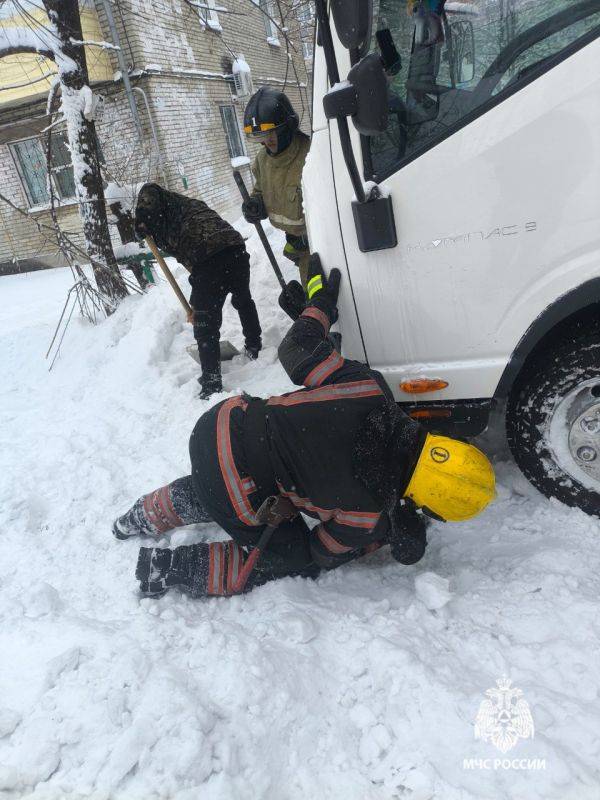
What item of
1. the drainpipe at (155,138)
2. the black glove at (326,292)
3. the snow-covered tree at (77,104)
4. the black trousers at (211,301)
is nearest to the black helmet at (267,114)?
the black trousers at (211,301)

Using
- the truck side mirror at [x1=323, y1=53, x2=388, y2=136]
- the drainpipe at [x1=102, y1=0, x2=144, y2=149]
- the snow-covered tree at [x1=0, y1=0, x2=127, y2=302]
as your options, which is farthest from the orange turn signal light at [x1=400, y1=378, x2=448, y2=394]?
the drainpipe at [x1=102, y1=0, x2=144, y2=149]

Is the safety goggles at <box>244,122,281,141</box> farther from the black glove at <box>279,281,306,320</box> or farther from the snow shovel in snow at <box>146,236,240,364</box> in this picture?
the snow shovel in snow at <box>146,236,240,364</box>

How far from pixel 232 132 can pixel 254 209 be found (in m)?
9.68

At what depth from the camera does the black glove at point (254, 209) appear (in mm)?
3773

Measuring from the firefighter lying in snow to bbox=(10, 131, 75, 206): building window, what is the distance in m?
9.55

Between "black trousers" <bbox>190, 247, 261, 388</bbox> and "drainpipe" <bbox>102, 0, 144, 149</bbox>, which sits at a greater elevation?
"drainpipe" <bbox>102, 0, 144, 149</bbox>

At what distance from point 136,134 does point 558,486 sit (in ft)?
31.0

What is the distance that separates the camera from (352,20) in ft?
5.36

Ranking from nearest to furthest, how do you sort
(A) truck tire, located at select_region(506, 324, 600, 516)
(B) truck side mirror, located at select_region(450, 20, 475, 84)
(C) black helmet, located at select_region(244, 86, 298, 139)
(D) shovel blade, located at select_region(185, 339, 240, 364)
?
(B) truck side mirror, located at select_region(450, 20, 475, 84) → (A) truck tire, located at select_region(506, 324, 600, 516) → (C) black helmet, located at select_region(244, 86, 298, 139) → (D) shovel blade, located at select_region(185, 339, 240, 364)

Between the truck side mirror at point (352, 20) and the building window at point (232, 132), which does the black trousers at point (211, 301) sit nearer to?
the truck side mirror at point (352, 20)

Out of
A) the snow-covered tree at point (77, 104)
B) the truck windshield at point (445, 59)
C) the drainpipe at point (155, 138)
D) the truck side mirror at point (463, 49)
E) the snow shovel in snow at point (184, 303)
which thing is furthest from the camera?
the drainpipe at point (155, 138)

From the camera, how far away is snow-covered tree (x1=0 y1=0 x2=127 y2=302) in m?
4.96

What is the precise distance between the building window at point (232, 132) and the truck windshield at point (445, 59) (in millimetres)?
10724

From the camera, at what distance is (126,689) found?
5.58 feet
